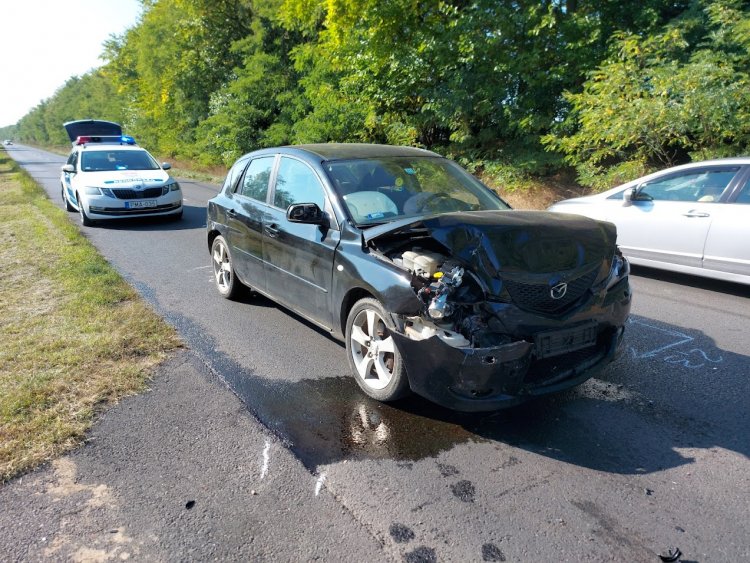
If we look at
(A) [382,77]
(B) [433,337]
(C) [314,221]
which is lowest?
(B) [433,337]

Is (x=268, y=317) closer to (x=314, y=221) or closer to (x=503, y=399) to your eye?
(x=314, y=221)

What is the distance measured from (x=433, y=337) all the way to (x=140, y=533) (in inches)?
71.1

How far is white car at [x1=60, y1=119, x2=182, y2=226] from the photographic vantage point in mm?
11552

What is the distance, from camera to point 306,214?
422 centimetres

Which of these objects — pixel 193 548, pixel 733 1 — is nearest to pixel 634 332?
pixel 193 548

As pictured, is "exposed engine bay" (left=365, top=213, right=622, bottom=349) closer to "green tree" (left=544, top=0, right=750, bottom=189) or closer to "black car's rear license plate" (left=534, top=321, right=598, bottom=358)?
"black car's rear license plate" (left=534, top=321, right=598, bottom=358)

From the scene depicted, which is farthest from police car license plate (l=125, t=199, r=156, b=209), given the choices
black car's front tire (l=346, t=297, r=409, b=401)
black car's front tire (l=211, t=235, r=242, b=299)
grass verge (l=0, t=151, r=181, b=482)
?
black car's front tire (l=346, t=297, r=409, b=401)

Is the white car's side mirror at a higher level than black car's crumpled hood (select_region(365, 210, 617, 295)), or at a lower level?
lower

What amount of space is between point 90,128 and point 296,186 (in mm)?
22266

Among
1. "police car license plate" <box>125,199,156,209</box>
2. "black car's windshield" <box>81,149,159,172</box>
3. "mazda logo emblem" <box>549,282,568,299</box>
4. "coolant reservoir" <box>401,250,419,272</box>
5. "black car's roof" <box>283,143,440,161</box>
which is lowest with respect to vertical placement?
"police car license plate" <box>125,199,156,209</box>

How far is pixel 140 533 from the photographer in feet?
8.55

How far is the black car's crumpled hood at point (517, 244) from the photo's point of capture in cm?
332

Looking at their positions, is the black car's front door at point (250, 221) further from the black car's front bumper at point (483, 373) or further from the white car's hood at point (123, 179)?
the white car's hood at point (123, 179)

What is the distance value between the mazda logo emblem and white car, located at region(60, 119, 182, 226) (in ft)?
34.4
